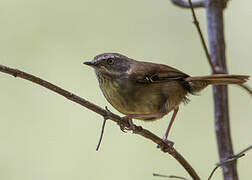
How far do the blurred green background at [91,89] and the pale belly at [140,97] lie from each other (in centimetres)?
165

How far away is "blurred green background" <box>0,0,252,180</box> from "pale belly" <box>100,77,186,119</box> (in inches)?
64.9

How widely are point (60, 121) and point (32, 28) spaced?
5.14ft

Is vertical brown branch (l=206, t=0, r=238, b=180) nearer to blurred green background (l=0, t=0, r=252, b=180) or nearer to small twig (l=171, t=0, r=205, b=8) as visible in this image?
small twig (l=171, t=0, r=205, b=8)

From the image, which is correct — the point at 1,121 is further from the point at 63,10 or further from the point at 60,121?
the point at 63,10

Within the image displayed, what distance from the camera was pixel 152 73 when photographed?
4.09 metres

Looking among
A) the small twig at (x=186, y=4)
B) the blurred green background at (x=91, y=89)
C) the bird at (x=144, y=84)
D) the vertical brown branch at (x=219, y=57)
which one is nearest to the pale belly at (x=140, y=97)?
the bird at (x=144, y=84)

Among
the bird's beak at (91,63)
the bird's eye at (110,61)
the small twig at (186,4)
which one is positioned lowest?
the bird's beak at (91,63)

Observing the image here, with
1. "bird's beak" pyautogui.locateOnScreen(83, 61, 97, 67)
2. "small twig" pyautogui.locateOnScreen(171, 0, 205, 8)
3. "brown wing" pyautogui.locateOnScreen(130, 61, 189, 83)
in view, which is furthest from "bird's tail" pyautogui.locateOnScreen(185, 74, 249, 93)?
"bird's beak" pyautogui.locateOnScreen(83, 61, 97, 67)

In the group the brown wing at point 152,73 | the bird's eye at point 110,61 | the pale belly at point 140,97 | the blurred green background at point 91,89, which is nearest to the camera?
the pale belly at point 140,97

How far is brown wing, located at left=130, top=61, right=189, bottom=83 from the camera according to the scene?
3990mm

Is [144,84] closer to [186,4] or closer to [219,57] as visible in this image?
[219,57]

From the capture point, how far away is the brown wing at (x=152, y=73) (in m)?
3.99

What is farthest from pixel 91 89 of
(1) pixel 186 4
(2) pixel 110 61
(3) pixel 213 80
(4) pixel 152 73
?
(3) pixel 213 80

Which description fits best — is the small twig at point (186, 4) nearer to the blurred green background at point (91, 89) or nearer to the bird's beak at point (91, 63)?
the bird's beak at point (91, 63)
